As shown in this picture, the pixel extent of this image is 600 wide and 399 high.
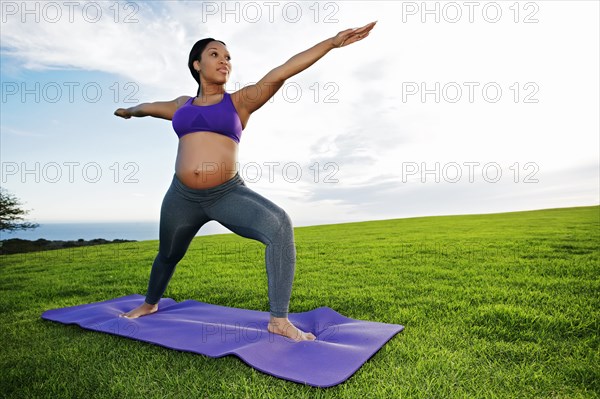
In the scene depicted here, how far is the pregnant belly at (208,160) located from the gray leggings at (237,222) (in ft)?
0.22

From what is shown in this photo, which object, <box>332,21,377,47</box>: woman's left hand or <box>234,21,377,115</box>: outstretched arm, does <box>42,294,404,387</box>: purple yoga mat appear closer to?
<box>234,21,377,115</box>: outstretched arm

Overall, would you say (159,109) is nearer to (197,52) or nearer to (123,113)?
(123,113)

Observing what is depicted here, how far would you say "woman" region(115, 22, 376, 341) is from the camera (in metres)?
3.24

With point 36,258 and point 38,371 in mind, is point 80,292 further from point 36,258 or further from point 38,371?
point 36,258

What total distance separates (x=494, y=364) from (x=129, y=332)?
285 centimetres

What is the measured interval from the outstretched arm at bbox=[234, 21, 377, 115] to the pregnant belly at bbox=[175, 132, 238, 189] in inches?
14.4

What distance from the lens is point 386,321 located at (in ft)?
12.6

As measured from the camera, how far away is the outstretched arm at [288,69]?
305 centimetres

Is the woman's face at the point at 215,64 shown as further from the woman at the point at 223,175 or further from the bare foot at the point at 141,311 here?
the bare foot at the point at 141,311

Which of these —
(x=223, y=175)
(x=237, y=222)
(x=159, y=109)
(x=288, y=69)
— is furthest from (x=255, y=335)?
(x=159, y=109)

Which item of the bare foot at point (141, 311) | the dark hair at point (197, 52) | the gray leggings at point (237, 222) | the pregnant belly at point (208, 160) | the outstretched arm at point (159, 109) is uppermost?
the dark hair at point (197, 52)

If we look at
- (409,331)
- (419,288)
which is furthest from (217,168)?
(419,288)

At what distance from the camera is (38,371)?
2.83 m

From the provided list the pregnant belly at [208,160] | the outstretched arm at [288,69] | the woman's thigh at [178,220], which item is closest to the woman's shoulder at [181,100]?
the pregnant belly at [208,160]
